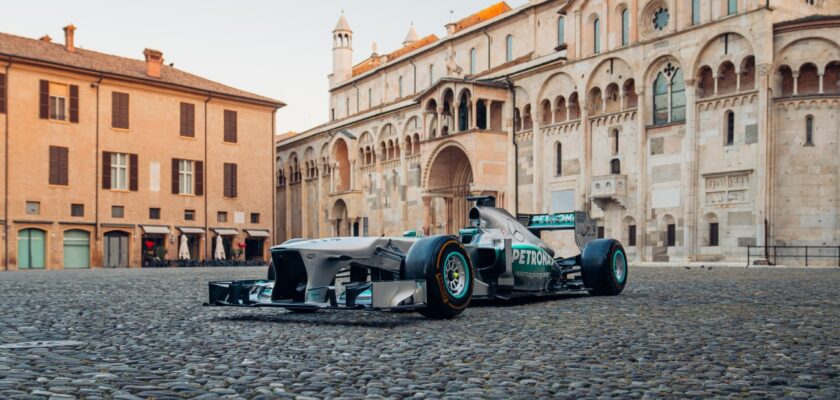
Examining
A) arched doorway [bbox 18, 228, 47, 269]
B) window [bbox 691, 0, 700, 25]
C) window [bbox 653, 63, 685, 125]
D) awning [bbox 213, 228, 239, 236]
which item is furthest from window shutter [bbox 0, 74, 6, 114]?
window [bbox 691, 0, 700, 25]

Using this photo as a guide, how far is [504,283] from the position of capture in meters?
11.9

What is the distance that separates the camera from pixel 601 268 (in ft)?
44.6

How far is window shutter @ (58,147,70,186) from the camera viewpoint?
42406 mm

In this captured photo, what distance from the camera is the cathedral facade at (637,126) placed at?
3158 cm

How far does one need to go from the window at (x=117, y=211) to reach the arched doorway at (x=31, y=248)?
376cm

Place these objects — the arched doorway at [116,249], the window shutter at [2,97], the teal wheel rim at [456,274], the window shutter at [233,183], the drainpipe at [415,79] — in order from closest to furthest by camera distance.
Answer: the teal wheel rim at [456,274], the window shutter at [2,97], the arched doorway at [116,249], the window shutter at [233,183], the drainpipe at [415,79]

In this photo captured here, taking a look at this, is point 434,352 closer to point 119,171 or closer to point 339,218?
point 119,171

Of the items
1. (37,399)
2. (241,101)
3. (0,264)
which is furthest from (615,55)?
(37,399)

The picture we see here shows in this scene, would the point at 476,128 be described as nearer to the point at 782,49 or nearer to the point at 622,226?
the point at 622,226

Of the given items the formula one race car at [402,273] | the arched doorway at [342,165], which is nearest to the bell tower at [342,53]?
the arched doorway at [342,165]

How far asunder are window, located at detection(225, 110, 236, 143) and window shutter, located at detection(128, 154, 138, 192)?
629 centimetres

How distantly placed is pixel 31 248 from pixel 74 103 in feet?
26.0

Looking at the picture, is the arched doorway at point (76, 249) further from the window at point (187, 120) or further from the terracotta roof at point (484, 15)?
the terracotta roof at point (484, 15)

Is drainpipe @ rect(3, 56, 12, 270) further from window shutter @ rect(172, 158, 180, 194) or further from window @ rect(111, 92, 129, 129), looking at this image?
window shutter @ rect(172, 158, 180, 194)
